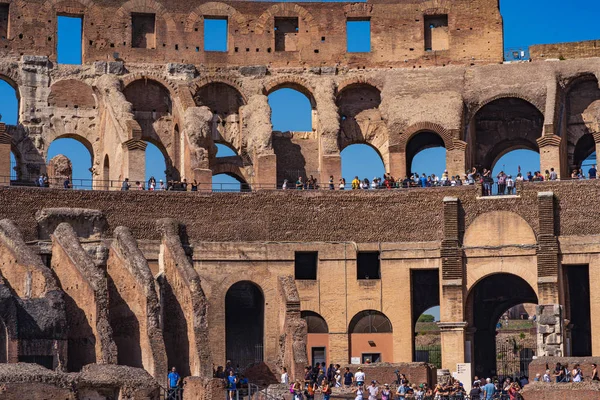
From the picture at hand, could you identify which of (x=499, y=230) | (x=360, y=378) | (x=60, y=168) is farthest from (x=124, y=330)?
(x=499, y=230)

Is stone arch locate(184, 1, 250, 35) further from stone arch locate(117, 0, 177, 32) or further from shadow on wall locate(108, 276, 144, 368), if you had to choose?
shadow on wall locate(108, 276, 144, 368)

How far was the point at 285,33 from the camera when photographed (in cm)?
5397

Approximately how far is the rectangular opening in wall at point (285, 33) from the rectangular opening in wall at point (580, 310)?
15.0 m

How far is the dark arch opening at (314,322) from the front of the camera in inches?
1741

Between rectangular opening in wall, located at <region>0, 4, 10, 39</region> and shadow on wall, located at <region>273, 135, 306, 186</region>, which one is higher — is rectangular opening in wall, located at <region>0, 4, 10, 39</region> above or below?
above

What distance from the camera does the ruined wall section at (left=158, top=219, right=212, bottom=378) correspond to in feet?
128

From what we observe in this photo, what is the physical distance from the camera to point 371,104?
52.8 m

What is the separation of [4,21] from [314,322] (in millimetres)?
17881

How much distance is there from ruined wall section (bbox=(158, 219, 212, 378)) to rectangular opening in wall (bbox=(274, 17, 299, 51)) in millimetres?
14637

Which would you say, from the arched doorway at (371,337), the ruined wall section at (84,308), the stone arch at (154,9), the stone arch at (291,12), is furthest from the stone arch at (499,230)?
the stone arch at (154,9)

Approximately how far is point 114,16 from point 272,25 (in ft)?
20.9

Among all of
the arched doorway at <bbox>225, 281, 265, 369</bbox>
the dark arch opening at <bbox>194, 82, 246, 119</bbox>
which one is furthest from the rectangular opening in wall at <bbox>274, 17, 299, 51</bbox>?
the arched doorway at <bbox>225, 281, 265, 369</bbox>

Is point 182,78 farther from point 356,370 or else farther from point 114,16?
point 356,370

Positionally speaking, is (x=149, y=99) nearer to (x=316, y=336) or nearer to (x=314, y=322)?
(x=314, y=322)
